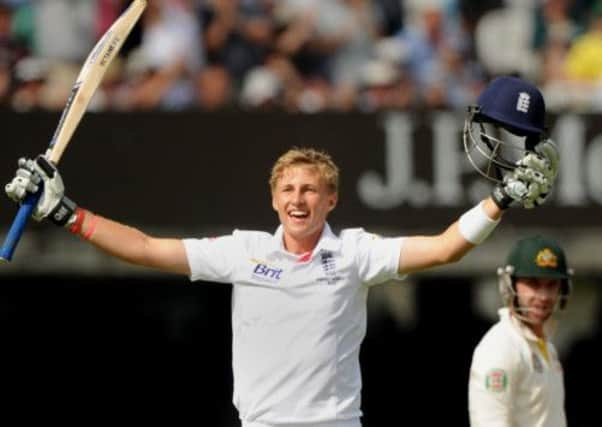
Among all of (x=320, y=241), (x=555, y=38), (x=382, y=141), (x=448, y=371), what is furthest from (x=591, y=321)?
(x=320, y=241)

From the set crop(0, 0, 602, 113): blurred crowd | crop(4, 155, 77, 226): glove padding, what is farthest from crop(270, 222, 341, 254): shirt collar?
crop(0, 0, 602, 113): blurred crowd

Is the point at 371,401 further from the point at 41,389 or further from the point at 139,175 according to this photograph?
the point at 139,175

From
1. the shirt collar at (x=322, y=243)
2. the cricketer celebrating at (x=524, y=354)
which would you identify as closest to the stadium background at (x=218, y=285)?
the cricketer celebrating at (x=524, y=354)

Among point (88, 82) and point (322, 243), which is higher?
point (88, 82)

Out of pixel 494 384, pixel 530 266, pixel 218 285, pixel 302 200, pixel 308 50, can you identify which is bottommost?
pixel 494 384

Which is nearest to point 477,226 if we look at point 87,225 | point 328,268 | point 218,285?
point 328,268

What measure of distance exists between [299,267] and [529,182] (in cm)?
87

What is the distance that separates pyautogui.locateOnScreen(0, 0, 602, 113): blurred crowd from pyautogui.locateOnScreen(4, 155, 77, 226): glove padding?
4.39 meters

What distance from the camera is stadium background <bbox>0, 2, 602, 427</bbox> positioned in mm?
9477

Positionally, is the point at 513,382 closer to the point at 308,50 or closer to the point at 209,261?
the point at 209,261

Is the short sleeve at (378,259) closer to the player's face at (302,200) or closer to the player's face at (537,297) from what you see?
A: the player's face at (302,200)

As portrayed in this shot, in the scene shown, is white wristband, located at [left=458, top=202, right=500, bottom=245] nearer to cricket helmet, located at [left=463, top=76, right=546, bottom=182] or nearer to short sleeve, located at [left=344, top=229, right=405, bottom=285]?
cricket helmet, located at [left=463, top=76, right=546, bottom=182]

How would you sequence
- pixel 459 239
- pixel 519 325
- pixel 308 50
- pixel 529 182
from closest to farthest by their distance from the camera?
pixel 529 182 < pixel 459 239 < pixel 519 325 < pixel 308 50

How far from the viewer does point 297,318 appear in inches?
230
